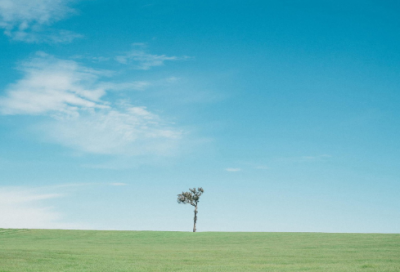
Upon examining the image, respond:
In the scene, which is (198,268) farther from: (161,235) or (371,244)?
(161,235)

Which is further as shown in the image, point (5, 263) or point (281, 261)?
point (281, 261)

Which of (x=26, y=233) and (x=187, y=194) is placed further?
(x=187, y=194)

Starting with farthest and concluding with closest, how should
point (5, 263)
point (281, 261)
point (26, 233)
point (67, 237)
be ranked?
point (26, 233)
point (67, 237)
point (281, 261)
point (5, 263)

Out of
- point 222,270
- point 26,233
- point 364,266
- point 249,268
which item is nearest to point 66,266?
point 222,270

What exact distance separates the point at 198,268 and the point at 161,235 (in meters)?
38.3

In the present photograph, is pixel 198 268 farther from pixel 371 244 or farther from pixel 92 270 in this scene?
pixel 371 244

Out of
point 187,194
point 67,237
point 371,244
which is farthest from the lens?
point 187,194

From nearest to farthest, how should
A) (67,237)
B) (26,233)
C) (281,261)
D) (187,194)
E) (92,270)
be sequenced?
1. (92,270)
2. (281,261)
3. (67,237)
4. (26,233)
5. (187,194)

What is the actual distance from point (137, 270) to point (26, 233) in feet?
158

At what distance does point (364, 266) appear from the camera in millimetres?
20203

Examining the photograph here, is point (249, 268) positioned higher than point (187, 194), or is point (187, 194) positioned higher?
point (187, 194)

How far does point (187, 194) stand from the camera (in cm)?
7194

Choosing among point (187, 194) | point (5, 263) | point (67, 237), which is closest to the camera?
point (5, 263)

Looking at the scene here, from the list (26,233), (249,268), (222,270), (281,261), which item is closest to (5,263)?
(222,270)
